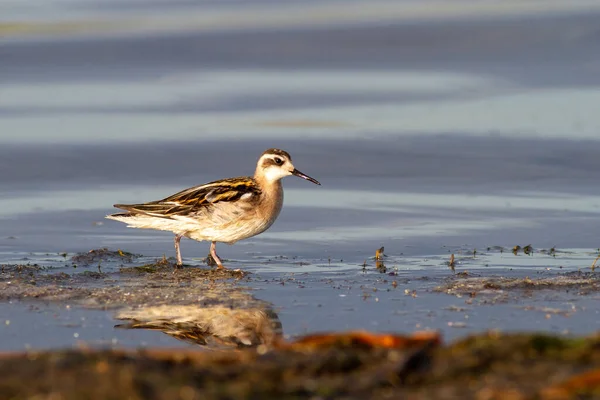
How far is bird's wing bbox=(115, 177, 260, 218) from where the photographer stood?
41.3 ft

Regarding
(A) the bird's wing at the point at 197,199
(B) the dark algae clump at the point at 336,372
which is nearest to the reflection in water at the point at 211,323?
(B) the dark algae clump at the point at 336,372

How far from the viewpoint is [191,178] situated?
16.2 meters

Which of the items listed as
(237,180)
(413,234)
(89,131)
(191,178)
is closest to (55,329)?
(237,180)

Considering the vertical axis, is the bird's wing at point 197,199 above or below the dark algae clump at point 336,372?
above

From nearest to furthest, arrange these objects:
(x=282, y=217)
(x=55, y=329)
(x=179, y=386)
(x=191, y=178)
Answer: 1. (x=179, y=386)
2. (x=55, y=329)
3. (x=282, y=217)
4. (x=191, y=178)

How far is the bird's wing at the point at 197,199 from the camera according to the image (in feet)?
41.3

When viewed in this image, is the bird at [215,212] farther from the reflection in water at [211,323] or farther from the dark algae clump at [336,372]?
the dark algae clump at [336,372]

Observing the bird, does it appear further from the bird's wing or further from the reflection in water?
the reflection in water

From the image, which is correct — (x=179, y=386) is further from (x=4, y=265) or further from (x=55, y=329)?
(x=4, y=265)

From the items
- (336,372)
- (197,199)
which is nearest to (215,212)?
(197,199)

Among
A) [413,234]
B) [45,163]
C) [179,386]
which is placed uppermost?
[45,163]

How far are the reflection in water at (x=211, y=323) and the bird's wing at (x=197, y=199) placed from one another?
10.3ft

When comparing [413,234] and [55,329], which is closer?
[55,329]

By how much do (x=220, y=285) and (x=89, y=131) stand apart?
8232mm
